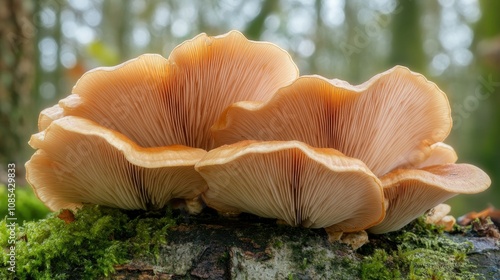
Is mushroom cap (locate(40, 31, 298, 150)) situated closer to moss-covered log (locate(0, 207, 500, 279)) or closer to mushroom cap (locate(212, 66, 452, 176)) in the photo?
mushroom cap (locate(212, 66, 452, 176))

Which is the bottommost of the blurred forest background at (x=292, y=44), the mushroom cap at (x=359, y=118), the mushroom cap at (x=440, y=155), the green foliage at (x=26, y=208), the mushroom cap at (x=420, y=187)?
the green foliage at (x=26, y=208)

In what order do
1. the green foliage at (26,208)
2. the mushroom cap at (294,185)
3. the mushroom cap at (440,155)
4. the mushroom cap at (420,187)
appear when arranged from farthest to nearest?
the green foliage at (26,208)
the mushroom cap at (440,155)
the mushroom cap at (420,187)
the mushroom cap at (294,185)

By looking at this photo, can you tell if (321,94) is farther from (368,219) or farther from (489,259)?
(489,259)

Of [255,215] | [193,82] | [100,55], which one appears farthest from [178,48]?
[100,55]

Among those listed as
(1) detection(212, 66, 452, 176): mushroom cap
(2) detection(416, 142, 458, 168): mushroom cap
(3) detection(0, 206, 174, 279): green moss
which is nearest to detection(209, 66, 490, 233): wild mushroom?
(1) detection(212, 66, 452, 176): mushroom cap

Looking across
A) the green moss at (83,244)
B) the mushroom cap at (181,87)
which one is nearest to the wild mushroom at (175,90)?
the mushroom cap at (181,87)

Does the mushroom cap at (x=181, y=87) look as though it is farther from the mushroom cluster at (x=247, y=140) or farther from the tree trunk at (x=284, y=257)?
the tree trunk at (x=284, y=257)
